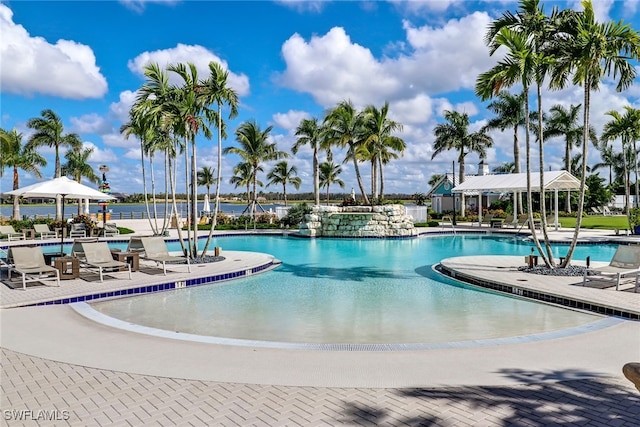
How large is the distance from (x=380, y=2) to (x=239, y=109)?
5688 mm

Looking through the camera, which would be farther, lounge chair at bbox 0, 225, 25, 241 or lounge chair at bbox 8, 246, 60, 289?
lounge chair at bbox 0, 225, 25, 241

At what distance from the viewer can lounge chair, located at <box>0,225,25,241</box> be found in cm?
2004

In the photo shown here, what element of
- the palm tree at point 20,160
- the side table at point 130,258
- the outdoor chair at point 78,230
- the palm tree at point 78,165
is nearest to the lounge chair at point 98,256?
the side table at point 130,258

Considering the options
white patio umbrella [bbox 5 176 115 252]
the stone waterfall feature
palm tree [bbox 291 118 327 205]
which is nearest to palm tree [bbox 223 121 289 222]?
palm tree [bbox 291 118 327 205]

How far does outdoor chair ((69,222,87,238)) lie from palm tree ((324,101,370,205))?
49.9 feet

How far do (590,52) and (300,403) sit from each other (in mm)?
9981

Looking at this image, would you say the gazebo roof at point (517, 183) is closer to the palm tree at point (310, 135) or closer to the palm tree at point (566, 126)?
the palm tree at point (310, 135)

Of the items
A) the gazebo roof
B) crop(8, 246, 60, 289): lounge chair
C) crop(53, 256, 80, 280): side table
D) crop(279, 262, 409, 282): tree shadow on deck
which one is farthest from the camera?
the gazebo roof

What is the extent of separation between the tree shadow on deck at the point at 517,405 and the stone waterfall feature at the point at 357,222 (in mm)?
19318

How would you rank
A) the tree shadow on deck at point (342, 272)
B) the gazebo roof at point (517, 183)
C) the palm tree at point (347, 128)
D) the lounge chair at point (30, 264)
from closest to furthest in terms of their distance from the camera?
1. the lounge chair at point (30, 264)
2. the tree shadow on deck at point (342, 272)
3. the gazebo roof at point (517, 183)
4. the palm tree at point (347, 128)

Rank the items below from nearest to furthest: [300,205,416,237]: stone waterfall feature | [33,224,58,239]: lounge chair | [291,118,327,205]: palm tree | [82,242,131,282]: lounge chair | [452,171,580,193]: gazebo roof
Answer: [82,242,131,282]: lounge chair → [33,224,58,239]: lounge chair → [300,205,416,237]: stone waterfall feature → [452,171,580,193]: gazebo roof → [291,118,327,205]: palm tree

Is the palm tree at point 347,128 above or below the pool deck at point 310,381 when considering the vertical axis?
above

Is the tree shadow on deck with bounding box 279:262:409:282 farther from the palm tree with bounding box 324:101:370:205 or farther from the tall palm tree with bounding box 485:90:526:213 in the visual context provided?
the tall palm tree with bounding box 485:90:526:213

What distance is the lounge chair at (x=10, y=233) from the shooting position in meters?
20.0
